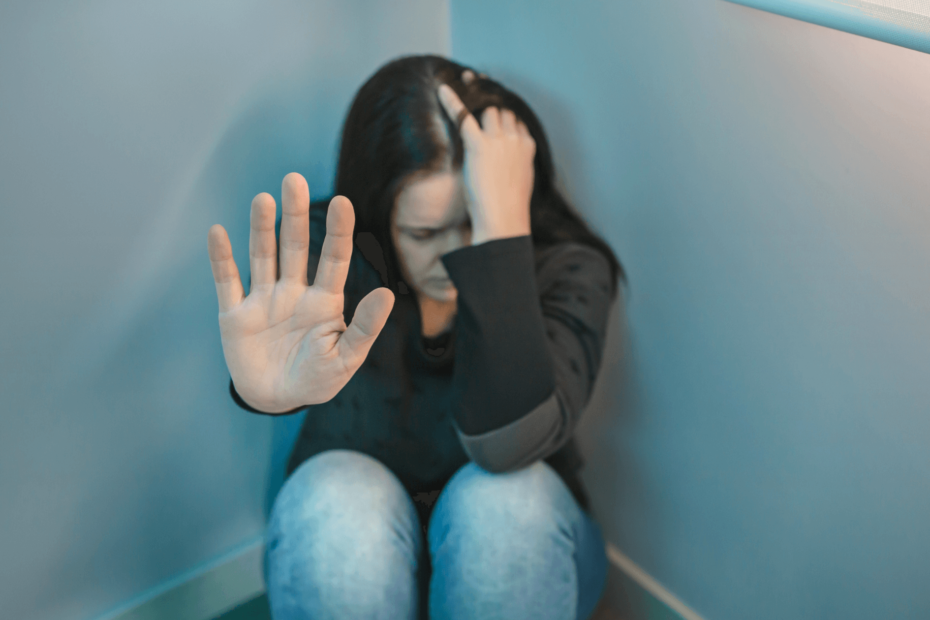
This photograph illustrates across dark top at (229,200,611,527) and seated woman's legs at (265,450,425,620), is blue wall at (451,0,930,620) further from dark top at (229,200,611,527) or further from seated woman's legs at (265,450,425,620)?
seated woman's legs at (265,450,425,620)

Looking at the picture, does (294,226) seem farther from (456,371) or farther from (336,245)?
(456,371)

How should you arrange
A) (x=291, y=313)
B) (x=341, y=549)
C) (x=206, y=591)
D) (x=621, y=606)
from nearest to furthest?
(x=291, y=313)
(x=341, y=549)
(x=206, y=591)
(x=621, y=606)

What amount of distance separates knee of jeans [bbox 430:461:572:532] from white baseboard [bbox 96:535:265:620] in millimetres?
263

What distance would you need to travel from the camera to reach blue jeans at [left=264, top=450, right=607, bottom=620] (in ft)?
1.75

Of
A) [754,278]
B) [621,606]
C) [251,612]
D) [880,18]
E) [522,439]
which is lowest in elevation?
[621,606]

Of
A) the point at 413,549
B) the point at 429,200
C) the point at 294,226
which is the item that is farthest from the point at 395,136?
the point at 413,549

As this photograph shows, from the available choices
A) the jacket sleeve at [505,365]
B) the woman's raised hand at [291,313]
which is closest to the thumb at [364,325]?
the woman's raised hand at [291,313]

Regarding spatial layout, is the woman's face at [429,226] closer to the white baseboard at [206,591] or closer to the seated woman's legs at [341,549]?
the seated woman's legs at [341,549]

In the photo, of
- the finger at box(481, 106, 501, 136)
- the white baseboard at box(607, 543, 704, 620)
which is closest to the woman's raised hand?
the finger at box(481, 106, 501, 136)

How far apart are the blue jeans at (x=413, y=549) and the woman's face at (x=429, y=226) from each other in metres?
0.22

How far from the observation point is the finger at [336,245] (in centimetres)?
39

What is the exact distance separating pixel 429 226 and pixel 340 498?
30cm

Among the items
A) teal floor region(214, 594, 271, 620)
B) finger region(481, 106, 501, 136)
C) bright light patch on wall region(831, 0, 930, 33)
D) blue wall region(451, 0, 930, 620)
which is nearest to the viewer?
bright light patch on wall region(831, 0, 930, 33)

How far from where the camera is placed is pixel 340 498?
566 millimetres
